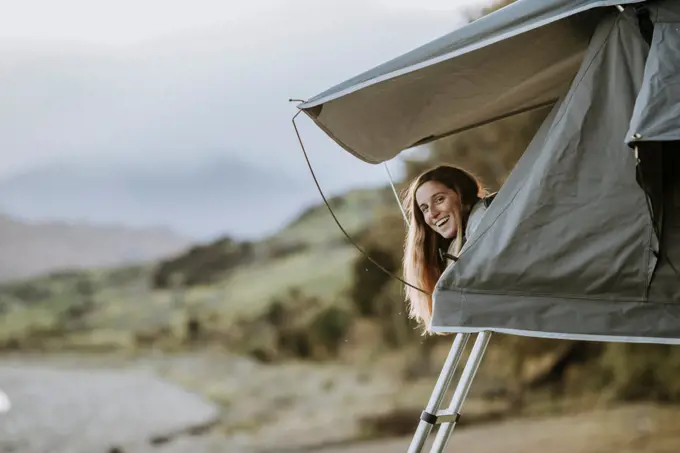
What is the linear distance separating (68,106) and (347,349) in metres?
2.04

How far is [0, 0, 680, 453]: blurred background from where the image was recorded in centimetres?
521

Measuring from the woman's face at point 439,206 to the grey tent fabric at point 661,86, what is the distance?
690mm

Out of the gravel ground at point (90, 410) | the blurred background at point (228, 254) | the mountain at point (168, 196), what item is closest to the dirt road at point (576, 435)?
the blurred background at point (228, 254)

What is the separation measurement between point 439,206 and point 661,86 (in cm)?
74

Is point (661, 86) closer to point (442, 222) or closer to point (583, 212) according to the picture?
point (583, 212)

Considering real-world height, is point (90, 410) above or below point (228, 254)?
below

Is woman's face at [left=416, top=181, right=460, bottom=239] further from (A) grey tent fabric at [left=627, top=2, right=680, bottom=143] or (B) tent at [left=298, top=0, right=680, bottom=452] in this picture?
(A) grey tent fabric at [left=627, top=2, right=680, bottom=143]

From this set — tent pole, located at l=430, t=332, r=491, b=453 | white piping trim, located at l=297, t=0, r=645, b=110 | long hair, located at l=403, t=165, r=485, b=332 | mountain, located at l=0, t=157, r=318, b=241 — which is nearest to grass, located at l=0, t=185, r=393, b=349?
mountain, located at l=0, t=157, r=318, b=241

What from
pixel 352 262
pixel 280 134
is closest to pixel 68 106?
pixel 280 134

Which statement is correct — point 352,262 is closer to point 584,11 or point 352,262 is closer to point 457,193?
point 457,193

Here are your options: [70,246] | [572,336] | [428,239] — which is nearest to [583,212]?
[572,336]

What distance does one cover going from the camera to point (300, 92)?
17.8ft

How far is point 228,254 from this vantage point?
565 cm

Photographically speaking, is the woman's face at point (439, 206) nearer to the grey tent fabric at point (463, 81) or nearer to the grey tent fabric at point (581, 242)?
the grey tent fabric at point (463, 81)
